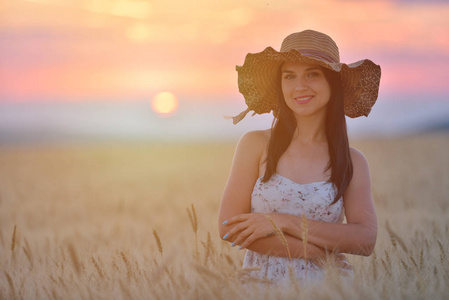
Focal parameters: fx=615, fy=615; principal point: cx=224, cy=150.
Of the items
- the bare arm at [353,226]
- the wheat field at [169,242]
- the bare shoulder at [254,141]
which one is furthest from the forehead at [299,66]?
the wheat field at [169,242]

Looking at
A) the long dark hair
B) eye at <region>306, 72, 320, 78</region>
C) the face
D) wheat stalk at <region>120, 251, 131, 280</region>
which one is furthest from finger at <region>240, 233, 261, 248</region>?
eye at <region>306, 72, 320, 78</region>

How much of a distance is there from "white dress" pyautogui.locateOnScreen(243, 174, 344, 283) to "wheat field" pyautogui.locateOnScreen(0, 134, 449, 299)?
0.78 feet

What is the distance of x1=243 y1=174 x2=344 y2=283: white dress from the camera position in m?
3.36

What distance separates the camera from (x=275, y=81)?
378 centimetres

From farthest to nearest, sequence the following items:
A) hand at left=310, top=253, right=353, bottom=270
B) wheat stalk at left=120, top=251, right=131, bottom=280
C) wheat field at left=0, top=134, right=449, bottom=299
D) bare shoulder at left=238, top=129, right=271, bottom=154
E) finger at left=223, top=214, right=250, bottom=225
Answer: bare shoulder at left=238, top=129, right=271, bottom=154 → finger at left=223, top=214, right=250, bottom=225 → hand at left=310, top=253, right=353, bottom=270 → wheat stalk at left=120, top=251, right=131, bottom=280 → wheat field at left=0, top=134, right=449, bottom=299

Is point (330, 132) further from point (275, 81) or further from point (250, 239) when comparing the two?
point (250, 239)

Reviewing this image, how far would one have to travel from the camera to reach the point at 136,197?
10.6 meters

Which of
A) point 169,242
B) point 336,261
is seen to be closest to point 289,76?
point 336,261

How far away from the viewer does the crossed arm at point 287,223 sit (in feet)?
10.7

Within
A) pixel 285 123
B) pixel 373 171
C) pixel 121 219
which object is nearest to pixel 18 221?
pixel 121 219

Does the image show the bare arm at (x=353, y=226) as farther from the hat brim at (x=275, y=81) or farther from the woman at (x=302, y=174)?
the hat brim at (x=275, y=81)

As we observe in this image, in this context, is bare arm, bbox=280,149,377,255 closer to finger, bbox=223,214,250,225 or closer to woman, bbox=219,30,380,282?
woman, bbox=219,30,380,282

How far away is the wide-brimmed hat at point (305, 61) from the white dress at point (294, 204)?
63 centimetres

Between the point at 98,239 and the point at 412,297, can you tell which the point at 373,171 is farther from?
the point at 412,297
